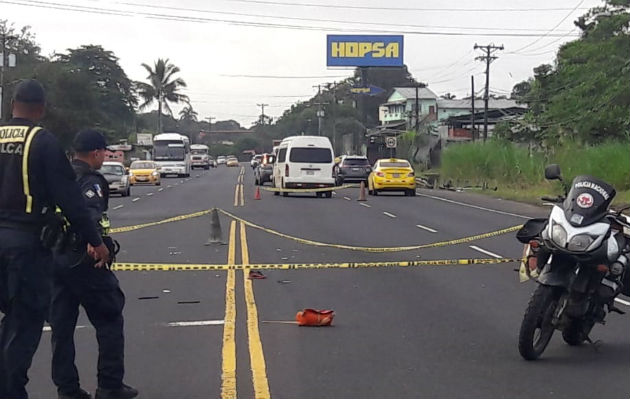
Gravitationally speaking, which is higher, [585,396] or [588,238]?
[588,238]

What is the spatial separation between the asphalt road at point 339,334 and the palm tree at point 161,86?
8940 centimetres

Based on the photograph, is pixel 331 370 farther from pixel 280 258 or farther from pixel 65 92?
pixel 65 92

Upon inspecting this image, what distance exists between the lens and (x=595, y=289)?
315 inches

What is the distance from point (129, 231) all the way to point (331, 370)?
14.9 meters

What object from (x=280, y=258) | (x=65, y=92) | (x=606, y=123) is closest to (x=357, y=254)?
(x=280, y=258)

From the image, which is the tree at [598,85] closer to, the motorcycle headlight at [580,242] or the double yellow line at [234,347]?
the double yellow line at [234,347]

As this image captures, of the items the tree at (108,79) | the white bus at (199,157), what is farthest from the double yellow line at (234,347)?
the white bus at (199,157)

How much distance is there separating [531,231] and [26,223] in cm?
452

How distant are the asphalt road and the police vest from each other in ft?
5.97

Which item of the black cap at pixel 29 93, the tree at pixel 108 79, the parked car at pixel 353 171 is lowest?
the parked car at pixel 353 171

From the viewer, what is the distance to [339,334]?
9.40 meters

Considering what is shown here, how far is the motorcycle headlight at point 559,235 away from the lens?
784cm

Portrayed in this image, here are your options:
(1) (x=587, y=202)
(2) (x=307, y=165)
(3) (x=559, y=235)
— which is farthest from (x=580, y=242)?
(2) (x=307, y=165)

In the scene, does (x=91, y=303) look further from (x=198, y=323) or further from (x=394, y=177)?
(x=394, y=177)
